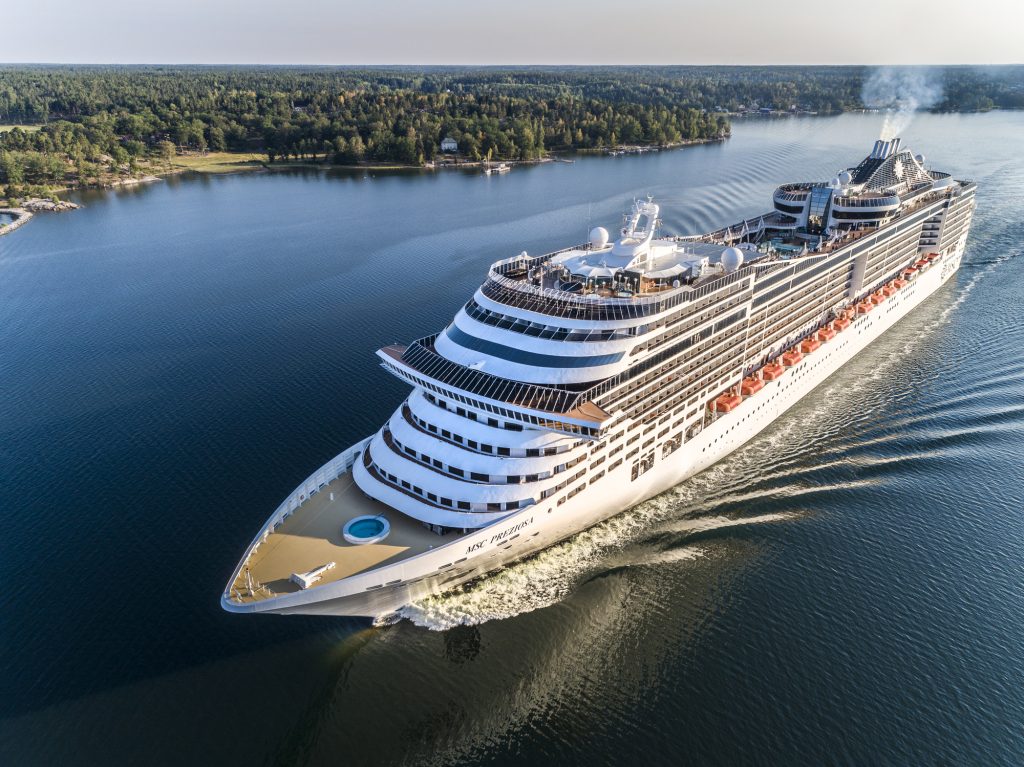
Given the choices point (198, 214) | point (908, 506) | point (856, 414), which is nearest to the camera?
point (908, 506)

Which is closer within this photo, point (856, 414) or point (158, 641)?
point (158, 641)

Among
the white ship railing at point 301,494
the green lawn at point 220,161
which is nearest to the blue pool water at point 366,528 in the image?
the white ship railing at point 301,494

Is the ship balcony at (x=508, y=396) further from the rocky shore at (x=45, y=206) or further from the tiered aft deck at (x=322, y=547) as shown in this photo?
the rocky shore at (x=45, y=206)

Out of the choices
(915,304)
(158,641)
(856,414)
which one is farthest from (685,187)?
(158,641)

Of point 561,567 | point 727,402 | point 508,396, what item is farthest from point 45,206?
point 727,402

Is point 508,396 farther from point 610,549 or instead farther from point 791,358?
point 791,358

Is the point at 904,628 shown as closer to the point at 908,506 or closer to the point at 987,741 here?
the point at 987,741
